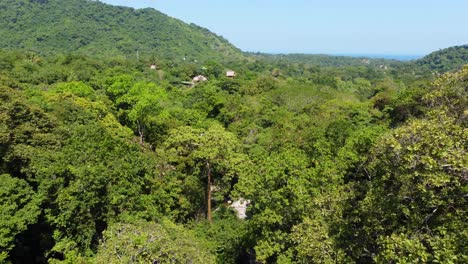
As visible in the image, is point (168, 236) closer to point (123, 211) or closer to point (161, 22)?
point (123, 211)

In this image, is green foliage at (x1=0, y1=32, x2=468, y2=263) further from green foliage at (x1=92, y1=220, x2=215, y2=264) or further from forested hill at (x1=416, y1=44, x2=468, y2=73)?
forested hill at (x1=416, y1=44, x2=468, y2=73)

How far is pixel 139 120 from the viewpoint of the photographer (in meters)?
26.9

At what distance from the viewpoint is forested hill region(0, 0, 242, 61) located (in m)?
106

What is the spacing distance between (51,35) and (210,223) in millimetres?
112380

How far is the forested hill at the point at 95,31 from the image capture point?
10619 centimetres

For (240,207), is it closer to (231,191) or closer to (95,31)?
(231,191)

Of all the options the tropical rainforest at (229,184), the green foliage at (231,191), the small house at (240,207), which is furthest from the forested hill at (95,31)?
the green foliage at (231,191)

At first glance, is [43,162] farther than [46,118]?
No

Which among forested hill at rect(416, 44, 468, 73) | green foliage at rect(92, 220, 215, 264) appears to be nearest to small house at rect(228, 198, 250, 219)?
green foliage at rect(92, 220, 215, 264)

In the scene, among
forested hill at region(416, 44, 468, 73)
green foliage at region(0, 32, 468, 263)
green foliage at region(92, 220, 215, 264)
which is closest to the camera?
green foliage at region(0, 32, 468, 263)

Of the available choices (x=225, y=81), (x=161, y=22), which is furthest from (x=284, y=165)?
(x=161, y=22)

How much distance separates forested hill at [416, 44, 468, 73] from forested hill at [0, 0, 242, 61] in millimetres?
94668

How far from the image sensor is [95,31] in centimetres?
12462

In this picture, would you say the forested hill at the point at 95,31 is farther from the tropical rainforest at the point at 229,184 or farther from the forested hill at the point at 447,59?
the forested hill at the point at 447,59
